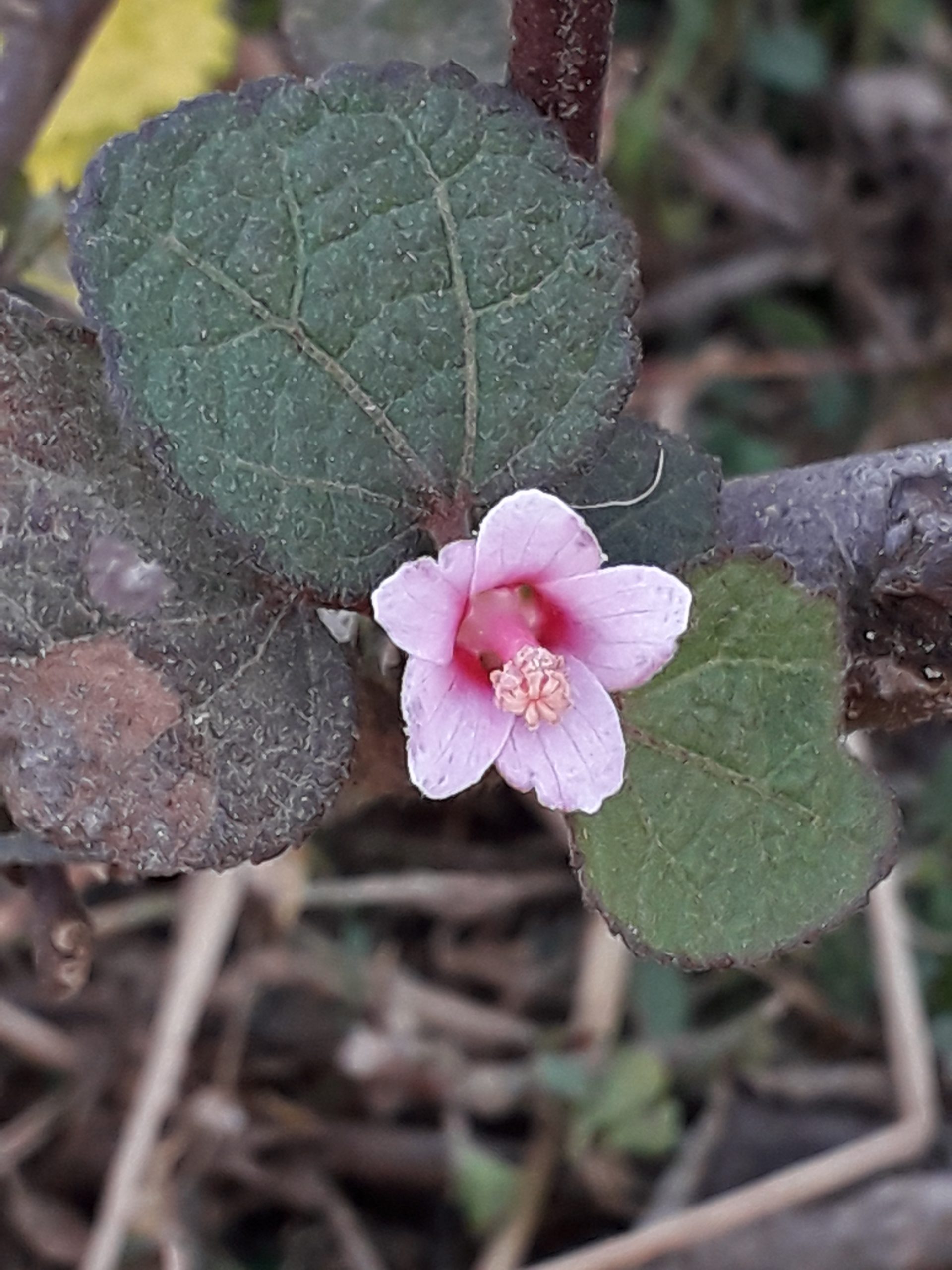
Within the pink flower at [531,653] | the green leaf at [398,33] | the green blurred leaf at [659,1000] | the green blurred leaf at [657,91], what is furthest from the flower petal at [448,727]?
the green blurred leaf at [657,91]

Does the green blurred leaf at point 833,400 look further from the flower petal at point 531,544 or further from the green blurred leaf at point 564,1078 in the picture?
the flower petal at point 531,544

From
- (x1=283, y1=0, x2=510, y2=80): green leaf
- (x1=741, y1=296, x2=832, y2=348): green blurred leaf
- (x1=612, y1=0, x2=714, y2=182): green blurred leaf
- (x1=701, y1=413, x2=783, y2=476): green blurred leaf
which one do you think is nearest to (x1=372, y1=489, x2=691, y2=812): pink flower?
(x1=283, y1=0, x2=510, y2=80): green leaf

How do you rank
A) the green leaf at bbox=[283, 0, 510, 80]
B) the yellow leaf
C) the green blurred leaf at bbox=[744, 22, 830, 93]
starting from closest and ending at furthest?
the green leaf at bbox=[283, 0, 510, 80]
the yellow leaf
the green blurred leaf at bbox=[744, 22, 830, 93]

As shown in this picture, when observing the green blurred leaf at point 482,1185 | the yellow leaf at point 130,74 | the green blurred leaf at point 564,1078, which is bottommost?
the green blurred leaf at point 482,1185

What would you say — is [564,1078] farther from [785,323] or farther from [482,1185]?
[785,323]

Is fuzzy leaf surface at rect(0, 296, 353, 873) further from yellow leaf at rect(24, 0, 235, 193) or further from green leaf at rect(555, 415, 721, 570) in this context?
yellow leaf at rect(24, 0, 235, 193)

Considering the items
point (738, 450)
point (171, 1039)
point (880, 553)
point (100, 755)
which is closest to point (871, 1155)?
point (171, 1039)
